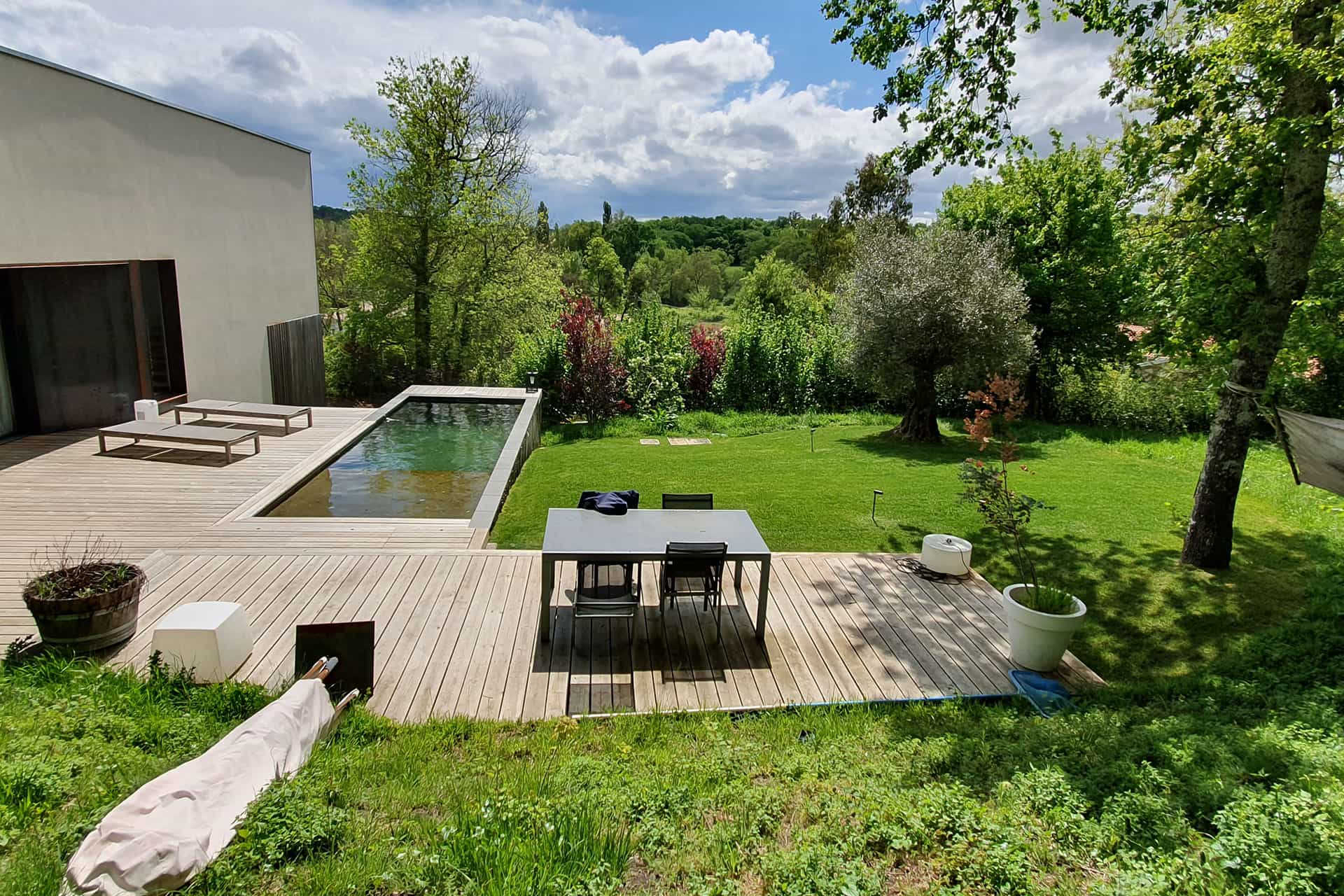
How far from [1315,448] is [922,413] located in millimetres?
8091

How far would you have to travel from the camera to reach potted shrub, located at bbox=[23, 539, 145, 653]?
13.5 feet

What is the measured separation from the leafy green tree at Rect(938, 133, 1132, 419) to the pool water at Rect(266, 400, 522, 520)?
38.8 feet

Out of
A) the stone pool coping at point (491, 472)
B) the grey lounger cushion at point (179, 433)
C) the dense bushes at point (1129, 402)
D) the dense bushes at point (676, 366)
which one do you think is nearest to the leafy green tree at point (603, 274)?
the dense bushes at point (676, 366)

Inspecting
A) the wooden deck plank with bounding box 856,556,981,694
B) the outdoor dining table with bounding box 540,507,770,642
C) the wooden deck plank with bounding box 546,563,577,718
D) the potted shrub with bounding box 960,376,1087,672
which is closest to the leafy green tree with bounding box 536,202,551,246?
the wooden deck plank with bounding box 546,563,577,718

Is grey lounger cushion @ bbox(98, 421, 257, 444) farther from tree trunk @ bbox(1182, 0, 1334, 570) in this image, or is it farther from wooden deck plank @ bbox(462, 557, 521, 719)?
tree trunk @ bbox(1182, 0, 1334, 570)

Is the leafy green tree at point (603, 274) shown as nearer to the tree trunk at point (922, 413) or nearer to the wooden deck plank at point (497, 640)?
the tree trunk at point (922, 413)

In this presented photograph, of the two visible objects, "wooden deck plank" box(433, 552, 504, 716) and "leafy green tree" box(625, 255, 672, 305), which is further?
"leafy green tree" box(625, 255, 672, 305)

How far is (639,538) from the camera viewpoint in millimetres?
5121

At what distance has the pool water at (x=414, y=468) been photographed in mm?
7953

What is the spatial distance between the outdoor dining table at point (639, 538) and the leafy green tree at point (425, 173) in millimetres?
16585

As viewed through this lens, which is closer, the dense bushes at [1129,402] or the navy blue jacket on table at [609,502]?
the navy blue jacket on table at [609,502]

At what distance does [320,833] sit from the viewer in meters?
2.52

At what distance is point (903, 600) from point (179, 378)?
452 inches

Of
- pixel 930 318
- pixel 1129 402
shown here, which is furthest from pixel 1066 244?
pixel 930 318
